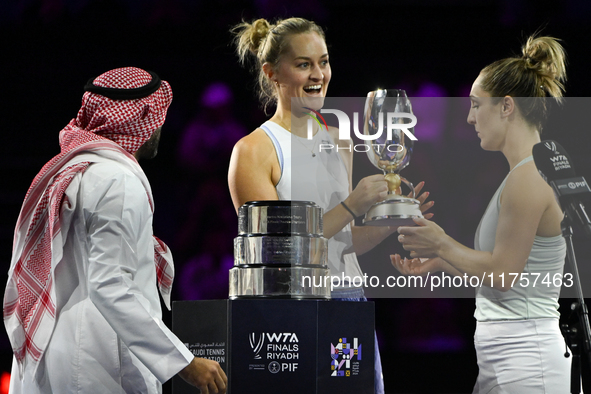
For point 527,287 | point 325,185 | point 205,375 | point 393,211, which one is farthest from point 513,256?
point 205,375

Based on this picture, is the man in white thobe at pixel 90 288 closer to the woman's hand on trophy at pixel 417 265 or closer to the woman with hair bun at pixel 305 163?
the woman with hair bun at pixel 305 163

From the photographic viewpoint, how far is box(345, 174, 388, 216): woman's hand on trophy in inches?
86.4

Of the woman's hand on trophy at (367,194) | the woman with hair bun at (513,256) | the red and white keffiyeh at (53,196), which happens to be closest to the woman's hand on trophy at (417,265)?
the woman with hair bun at (513,256)

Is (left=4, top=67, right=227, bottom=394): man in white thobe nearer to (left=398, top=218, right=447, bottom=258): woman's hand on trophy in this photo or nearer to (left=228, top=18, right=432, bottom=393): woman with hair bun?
(left=228, top=18, right=432, bottom=393): woman with hair bun

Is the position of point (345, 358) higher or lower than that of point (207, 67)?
lower

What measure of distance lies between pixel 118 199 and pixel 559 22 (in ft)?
8.86

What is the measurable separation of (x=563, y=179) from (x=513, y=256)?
1.03 ft

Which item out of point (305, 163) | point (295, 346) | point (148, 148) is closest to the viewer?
point (295, 346)

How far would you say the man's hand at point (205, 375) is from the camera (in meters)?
1.81

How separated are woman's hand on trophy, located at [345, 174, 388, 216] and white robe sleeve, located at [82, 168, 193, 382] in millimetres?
721

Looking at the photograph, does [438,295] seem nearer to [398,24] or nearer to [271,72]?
[271,72]

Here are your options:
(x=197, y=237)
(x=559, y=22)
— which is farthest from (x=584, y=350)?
(x=197, y=237)

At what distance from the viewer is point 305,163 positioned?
2.29 metres

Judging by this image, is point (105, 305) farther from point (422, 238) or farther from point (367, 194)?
point (422, 238)
